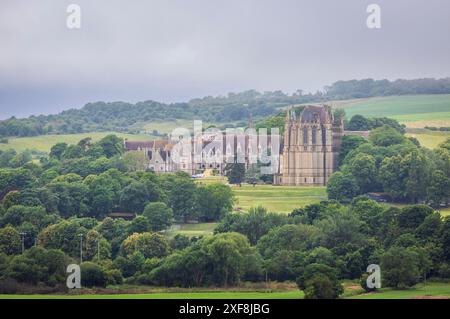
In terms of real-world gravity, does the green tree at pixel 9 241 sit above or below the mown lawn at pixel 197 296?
above

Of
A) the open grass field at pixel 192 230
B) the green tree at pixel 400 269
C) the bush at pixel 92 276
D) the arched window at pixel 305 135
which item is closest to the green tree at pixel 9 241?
the open grass field at pixel 192 230

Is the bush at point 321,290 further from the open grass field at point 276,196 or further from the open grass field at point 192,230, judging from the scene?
the open grass field at point 276,196

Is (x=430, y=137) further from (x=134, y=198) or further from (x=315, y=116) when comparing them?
(x=134, y=198)

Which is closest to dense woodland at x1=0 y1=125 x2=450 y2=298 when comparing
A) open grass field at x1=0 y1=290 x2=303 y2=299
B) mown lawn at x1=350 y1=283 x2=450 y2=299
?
mown lawn at x1=350 y1=283 x2=450 y2=299

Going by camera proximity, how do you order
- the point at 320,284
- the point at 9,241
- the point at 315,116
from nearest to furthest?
the point at 320,284, the point at 9,241, the point at 315,116

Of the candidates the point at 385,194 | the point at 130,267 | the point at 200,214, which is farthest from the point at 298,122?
the point at 130,267

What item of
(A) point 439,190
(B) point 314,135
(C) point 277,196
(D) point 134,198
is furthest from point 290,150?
(D) point 134,198
